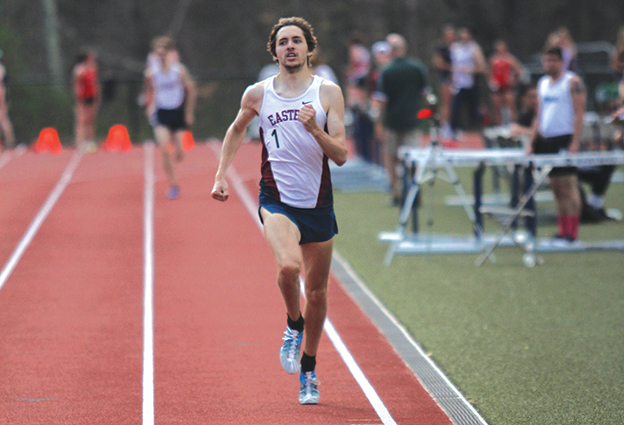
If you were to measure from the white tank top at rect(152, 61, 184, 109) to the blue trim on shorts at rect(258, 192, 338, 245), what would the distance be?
324 inches

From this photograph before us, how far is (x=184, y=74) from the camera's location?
13094mm

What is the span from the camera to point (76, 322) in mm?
7230

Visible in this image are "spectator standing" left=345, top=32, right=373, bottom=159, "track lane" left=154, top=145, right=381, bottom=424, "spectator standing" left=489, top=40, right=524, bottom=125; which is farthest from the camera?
"spectator standing" left=489, top=40, right=524, bottom=125

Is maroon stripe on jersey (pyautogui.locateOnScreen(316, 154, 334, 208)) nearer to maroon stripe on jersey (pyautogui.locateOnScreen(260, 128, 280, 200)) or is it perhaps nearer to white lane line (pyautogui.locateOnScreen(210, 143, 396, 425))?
maroon stripe on jersey (pyautogui.locateOnScreen(260, 128, 280, 200))

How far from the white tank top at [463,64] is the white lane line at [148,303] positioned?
758cm

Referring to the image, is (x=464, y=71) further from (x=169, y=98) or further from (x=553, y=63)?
(x=553, y=63)

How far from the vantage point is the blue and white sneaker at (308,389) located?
518 cm

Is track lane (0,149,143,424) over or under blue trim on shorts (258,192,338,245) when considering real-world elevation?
under

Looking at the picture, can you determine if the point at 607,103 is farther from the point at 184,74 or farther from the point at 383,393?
the point at 383,393

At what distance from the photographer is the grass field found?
5.24 metres

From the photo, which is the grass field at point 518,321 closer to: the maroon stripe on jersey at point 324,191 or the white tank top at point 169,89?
the maroon stripe on jersey at point 324,191

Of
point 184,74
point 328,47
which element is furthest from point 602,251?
point 328,47

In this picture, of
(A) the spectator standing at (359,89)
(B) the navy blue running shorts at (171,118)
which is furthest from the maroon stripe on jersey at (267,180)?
(A) the spectator standing at (359,89)

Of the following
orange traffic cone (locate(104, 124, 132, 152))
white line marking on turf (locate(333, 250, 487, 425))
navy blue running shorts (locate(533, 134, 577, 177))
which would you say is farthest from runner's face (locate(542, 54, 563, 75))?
orange traffic cone (locate(104, 124, 132, 152))
